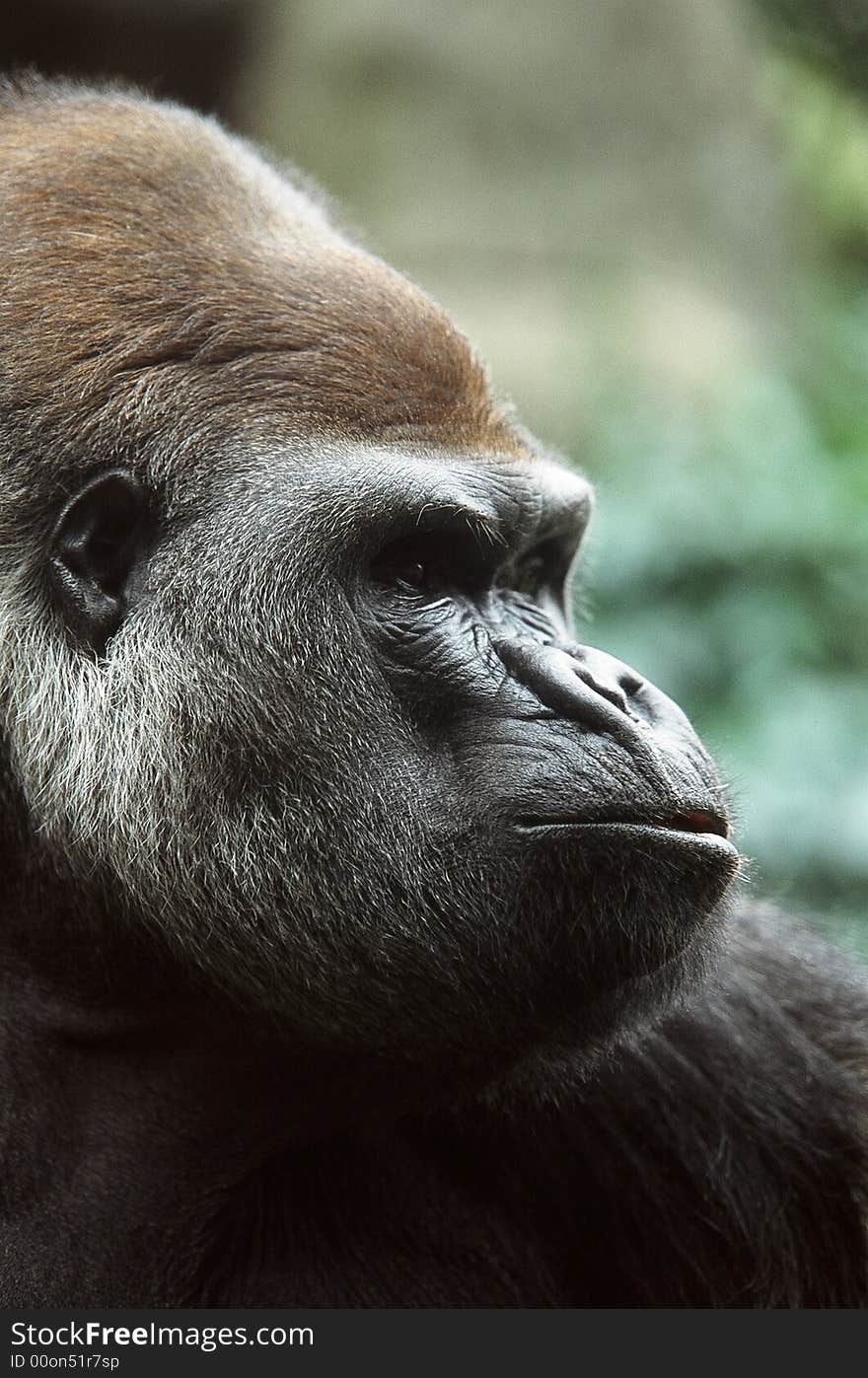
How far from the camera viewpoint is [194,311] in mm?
3002

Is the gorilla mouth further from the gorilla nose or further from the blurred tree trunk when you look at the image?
the blurred tree trunk

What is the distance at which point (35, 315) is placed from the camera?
2.96 metres

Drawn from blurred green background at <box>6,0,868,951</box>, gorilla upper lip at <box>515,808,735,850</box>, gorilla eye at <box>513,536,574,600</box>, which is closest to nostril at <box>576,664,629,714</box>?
gorilla upper lip at <box>515,808,735,850</box>

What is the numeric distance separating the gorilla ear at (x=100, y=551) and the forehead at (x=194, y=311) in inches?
5.4

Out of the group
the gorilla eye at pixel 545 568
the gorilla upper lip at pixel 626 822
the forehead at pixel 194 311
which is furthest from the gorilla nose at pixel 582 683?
the forehead at pixel 194 311

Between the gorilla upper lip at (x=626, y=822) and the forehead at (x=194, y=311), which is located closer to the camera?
the gorilla upper lip at (x=626, y=822)

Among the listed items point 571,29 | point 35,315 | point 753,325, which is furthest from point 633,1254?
point 571,29

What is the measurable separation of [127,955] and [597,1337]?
3.75 feet

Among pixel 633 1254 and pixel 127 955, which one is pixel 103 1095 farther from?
pixel 633 1254

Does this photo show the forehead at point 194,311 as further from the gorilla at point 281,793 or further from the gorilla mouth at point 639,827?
the gorilla mouth at point 639,827

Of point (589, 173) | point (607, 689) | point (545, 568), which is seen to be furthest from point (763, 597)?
point (607, 689)

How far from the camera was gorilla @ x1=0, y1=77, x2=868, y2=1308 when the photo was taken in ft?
8.92

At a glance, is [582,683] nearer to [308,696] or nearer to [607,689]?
[607,689]

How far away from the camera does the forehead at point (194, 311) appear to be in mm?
2928
